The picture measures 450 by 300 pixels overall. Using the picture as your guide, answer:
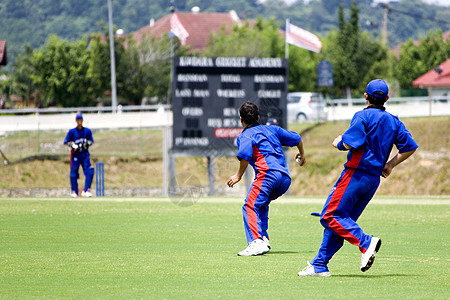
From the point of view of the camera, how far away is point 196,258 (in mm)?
8758

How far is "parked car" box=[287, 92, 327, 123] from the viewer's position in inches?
1601

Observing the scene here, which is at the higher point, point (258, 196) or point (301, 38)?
point (301, 38)

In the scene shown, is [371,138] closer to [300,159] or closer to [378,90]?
[378,90]

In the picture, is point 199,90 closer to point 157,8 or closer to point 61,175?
point 61,175

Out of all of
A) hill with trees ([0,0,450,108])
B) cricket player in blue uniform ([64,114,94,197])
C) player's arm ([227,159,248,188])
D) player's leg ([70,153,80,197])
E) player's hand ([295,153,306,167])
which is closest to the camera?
player's hand ([295,153,306,167])

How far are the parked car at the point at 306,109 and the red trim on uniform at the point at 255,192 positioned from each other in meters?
31.7

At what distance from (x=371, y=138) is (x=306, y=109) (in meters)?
33.9

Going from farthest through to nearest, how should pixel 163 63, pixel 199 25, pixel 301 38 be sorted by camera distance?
pixel 199 25, pixel 163 63, pixel 301 38

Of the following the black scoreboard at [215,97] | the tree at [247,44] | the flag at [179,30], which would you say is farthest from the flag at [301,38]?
the tree at [247,44]

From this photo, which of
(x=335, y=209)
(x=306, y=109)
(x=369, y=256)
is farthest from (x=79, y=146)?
(x=306, y=109)

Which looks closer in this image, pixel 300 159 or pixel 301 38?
pixel 300 159

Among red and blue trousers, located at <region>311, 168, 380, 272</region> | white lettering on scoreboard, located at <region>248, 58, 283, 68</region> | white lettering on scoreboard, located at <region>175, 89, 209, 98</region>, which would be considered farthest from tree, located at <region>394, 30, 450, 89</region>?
red and blue trousers, located at <region>311, 168, 380, 272</region>

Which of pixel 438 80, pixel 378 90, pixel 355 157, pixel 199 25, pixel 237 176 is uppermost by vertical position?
pixel 199 25

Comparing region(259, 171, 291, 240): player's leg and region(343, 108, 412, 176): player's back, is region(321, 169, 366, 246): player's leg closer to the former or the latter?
region(343, 108, 412, 176): player's back
